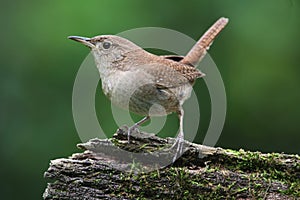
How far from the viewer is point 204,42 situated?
4078mm

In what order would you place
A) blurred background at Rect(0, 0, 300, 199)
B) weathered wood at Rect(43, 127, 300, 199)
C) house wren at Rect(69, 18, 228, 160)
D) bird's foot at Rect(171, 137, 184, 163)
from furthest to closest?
blurred background at Rect(0, 0, 300, 199)
house wren at Rect(69, 18, 228, 160)
bird's foot at Rect(171, 137, 184, 163)
weathered wood at Rect(43, 127, 300, 199)

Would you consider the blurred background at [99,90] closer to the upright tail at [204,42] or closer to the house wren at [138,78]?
the upright tail at [204,42]

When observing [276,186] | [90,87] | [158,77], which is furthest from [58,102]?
[276,186]

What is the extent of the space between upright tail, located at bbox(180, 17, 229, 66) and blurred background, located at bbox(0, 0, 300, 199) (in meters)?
0.15

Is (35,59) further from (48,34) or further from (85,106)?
(85,106)

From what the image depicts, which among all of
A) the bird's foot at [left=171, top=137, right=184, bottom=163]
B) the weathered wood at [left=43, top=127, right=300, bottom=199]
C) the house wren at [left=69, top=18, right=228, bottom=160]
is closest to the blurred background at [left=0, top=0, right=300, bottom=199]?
the house wren at [left=69, top=18, right=228, bottom=160]

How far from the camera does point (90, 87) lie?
3.70m

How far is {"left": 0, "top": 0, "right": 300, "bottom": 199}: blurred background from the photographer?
4.19m

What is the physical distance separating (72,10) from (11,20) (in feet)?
1.81

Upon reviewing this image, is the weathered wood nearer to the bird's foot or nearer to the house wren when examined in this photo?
the bird's foot

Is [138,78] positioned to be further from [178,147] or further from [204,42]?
[204,42]

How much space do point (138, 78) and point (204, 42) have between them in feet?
3.47

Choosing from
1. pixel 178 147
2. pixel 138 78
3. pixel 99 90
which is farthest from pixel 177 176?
pixel 99 90

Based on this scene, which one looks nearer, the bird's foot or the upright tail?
the bird's foot
